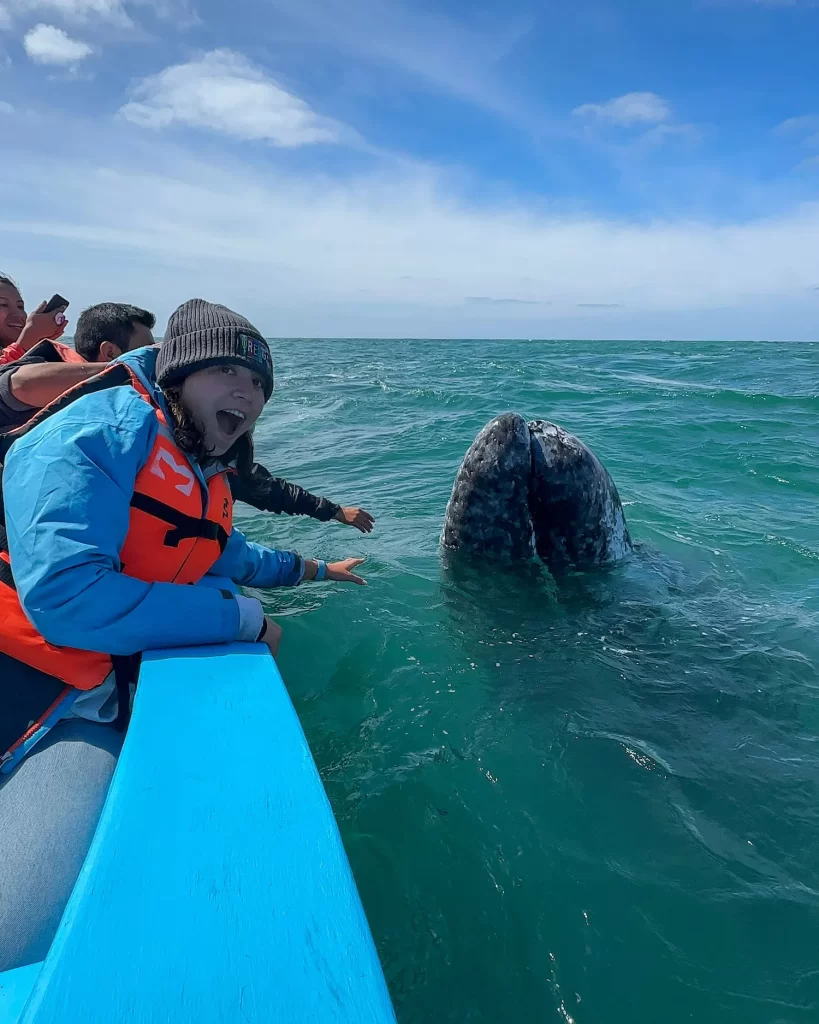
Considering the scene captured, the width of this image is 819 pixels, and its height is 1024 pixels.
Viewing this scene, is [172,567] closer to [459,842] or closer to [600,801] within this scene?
[459,842]

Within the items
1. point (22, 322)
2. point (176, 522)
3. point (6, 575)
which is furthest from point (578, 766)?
point (22, 322)

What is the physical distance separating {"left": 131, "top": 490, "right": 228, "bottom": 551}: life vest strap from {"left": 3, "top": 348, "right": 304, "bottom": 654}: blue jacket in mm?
152

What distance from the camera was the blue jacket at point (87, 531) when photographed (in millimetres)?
1953

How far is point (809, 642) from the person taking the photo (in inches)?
188

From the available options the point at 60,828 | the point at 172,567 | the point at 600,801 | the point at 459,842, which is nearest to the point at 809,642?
the point at 600,801

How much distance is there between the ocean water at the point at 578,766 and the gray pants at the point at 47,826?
1231 millimetres

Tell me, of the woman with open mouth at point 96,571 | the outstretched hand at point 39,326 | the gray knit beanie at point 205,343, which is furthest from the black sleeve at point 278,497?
the gray knit beanie at point 205,343

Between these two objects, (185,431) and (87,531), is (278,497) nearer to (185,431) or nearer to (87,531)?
(185,431)

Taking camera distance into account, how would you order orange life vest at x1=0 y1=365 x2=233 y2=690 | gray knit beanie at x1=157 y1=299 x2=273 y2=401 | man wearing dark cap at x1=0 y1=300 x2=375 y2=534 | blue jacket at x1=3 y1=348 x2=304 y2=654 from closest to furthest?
blue jacket at x1=3 y1=348 x2=304 y2=654
orange life vest at x1=0 y1=365 x2=233 y2=690
gray knit beanie at x1=157 y1=299 x2=273 y2=401
man wearing dark cap at x1=0 y1=300 x2=375 y2=534

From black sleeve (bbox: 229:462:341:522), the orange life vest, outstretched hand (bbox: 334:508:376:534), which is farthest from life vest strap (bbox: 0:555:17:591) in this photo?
outstretched hand (bbox: 334:508:376:534)

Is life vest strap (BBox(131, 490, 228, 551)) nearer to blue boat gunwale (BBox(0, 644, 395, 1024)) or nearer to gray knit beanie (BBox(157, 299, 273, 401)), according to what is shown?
gray knit beanie (BBox(157, 299, 273, 401))

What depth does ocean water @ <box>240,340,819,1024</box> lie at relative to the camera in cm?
236

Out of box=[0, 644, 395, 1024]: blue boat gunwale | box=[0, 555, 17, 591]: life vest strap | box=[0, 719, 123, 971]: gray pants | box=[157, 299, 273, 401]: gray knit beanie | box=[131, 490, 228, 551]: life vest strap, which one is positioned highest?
box=[157, 299, 273, 401]: gray knit beanie

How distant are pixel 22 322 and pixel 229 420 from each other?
13.6 ft
